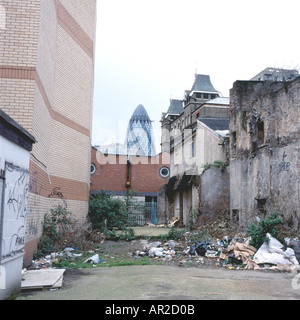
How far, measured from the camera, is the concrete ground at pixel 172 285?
560 cm

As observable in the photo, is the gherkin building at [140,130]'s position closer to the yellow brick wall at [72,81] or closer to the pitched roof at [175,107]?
the pitched roof at [175,107]

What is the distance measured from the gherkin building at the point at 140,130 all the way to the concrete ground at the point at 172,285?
49.9 m

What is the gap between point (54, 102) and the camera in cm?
1248

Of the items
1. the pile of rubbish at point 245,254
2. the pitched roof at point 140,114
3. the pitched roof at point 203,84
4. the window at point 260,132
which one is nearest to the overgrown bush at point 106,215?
the pile of rubbish at point 245,254

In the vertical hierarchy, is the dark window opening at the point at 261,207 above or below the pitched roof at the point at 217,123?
below

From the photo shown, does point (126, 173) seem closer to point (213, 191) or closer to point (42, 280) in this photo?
point (213, 191)

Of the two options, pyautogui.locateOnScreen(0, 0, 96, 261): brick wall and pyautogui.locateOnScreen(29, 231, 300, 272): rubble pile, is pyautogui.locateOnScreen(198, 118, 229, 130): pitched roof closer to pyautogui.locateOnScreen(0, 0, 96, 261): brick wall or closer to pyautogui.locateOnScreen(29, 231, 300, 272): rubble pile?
pyautogui.locateOnScreen(0, 0, 96, 261): brick wall

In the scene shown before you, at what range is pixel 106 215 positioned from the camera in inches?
681

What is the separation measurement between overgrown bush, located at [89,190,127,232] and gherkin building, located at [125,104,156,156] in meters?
40.6

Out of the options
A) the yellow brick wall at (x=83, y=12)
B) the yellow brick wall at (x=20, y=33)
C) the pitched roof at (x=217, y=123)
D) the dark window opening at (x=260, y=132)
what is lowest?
the dark window opening at (x=260, y=132)

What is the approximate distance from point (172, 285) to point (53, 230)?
5945 mm

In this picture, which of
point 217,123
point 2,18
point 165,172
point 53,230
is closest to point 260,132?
point 53,230

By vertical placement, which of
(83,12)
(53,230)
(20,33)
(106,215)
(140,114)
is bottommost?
(53,230)
